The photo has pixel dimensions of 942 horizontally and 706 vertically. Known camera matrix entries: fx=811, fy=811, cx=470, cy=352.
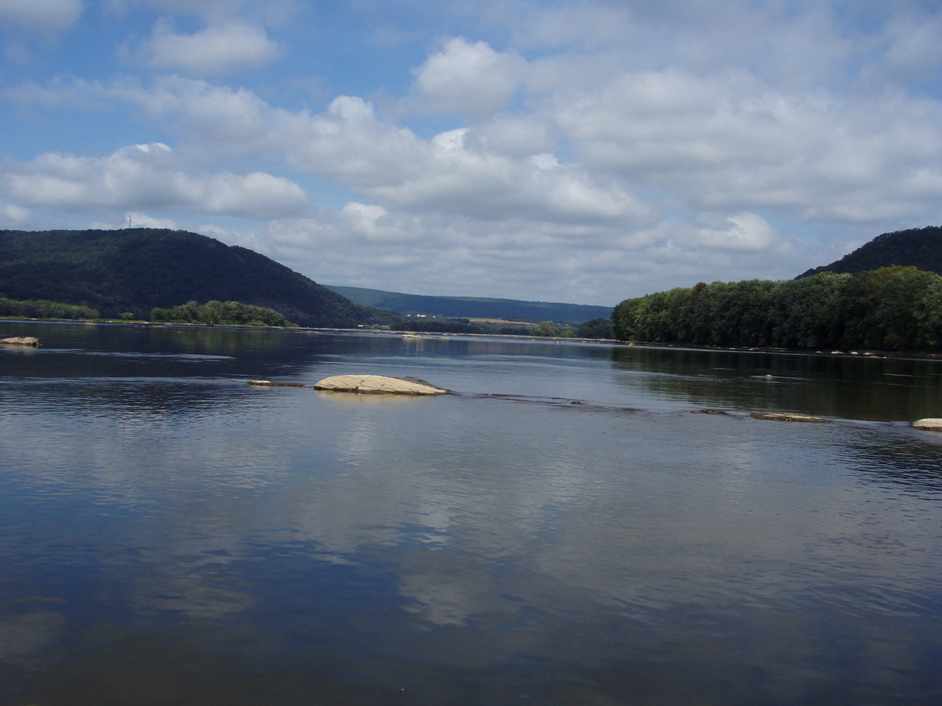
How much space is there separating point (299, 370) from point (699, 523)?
7652cm

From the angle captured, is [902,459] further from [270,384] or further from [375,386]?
[270,384]

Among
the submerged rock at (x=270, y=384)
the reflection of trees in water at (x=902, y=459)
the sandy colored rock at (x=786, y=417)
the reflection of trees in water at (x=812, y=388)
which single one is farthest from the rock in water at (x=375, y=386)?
the reflection of trees in water at (x=902, y=459)

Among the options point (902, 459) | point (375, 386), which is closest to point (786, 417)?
point (902, 459)

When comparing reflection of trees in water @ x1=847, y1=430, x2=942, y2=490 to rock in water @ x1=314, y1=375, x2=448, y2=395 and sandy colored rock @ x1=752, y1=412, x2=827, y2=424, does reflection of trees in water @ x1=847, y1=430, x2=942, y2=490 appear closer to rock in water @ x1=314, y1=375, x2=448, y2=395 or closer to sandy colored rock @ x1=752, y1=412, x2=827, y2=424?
sandy colored rock @ x1=752, y1=412, x2=827, y2=424

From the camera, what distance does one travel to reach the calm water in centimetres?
1596

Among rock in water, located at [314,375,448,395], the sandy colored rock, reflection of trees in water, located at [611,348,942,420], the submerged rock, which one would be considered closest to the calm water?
the sandy colored rock

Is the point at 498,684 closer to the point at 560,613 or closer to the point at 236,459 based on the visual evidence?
the point at 560,613

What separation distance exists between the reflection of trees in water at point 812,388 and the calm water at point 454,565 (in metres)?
21.6

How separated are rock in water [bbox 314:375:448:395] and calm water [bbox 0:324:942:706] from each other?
2014 cm

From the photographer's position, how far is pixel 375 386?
7025 centimetres

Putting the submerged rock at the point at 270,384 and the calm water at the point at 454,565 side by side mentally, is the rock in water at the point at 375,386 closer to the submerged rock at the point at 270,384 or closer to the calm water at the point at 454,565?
the submerged rock at the point at 270,384

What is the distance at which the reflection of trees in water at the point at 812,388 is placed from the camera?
232 feet

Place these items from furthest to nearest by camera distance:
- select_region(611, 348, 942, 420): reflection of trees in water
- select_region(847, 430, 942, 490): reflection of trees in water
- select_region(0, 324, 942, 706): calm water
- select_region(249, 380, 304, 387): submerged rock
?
select_region(249, 380, 304, 387): submerged rock → select_region(611, 348, 942, 420): reflection of trees in water → select_region(847, 430, 942, 490): reflection of trees in water → select_region(0, 324, 942, 706): calm water

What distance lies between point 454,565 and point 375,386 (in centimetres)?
4854
